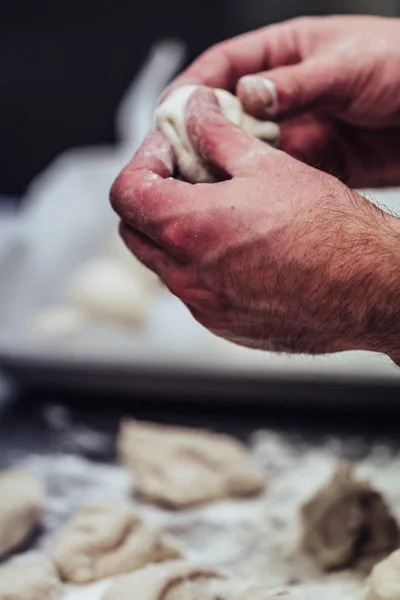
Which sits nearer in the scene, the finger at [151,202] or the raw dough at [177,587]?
the finger at [151,202]

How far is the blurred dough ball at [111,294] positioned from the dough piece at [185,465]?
0.29 meters

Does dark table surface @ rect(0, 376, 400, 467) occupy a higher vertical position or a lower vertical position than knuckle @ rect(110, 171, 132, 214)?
lower

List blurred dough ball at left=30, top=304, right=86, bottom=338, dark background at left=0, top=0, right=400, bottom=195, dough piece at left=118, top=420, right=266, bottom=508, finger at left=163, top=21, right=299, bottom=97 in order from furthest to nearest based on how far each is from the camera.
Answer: dark background at left=0, top=0, right=400, bottom=195 → blurred dough ball at left=30, top=304, right=86, bottom=338 → dough piece at left=118, top=420, right=266, bottom=508 → finger at left=163, top=21, right=299, bottom=97

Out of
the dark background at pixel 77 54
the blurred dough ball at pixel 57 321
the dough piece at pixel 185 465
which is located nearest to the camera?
the dough piece at pixel 185 465

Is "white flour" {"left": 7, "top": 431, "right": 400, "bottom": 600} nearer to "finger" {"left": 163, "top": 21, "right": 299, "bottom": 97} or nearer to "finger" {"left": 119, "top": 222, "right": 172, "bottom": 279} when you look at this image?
"finger" {"left": 119, "top": 222, "right": 172, "bottom": 279}

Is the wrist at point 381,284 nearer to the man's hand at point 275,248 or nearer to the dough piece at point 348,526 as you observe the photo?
the man's hand at point 275,248

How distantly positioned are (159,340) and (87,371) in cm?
15

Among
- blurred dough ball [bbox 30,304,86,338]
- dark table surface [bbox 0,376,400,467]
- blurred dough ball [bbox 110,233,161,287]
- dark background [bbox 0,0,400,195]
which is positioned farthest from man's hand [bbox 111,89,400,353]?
dark background [bbox 0,0,400,195]

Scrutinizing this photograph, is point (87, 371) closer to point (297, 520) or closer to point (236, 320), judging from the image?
point (297, 520)

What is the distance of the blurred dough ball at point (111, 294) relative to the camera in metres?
1.59

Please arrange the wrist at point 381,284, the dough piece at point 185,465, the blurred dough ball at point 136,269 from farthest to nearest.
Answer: the blurred dough ball at point 136,269 < the dough piece at point 185,465 < the wrist at point 381,284

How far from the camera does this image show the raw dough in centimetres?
87

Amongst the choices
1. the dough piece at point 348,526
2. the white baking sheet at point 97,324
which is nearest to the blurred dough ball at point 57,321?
the white baking sheet at point 97,324

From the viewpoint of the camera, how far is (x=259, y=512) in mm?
1165
